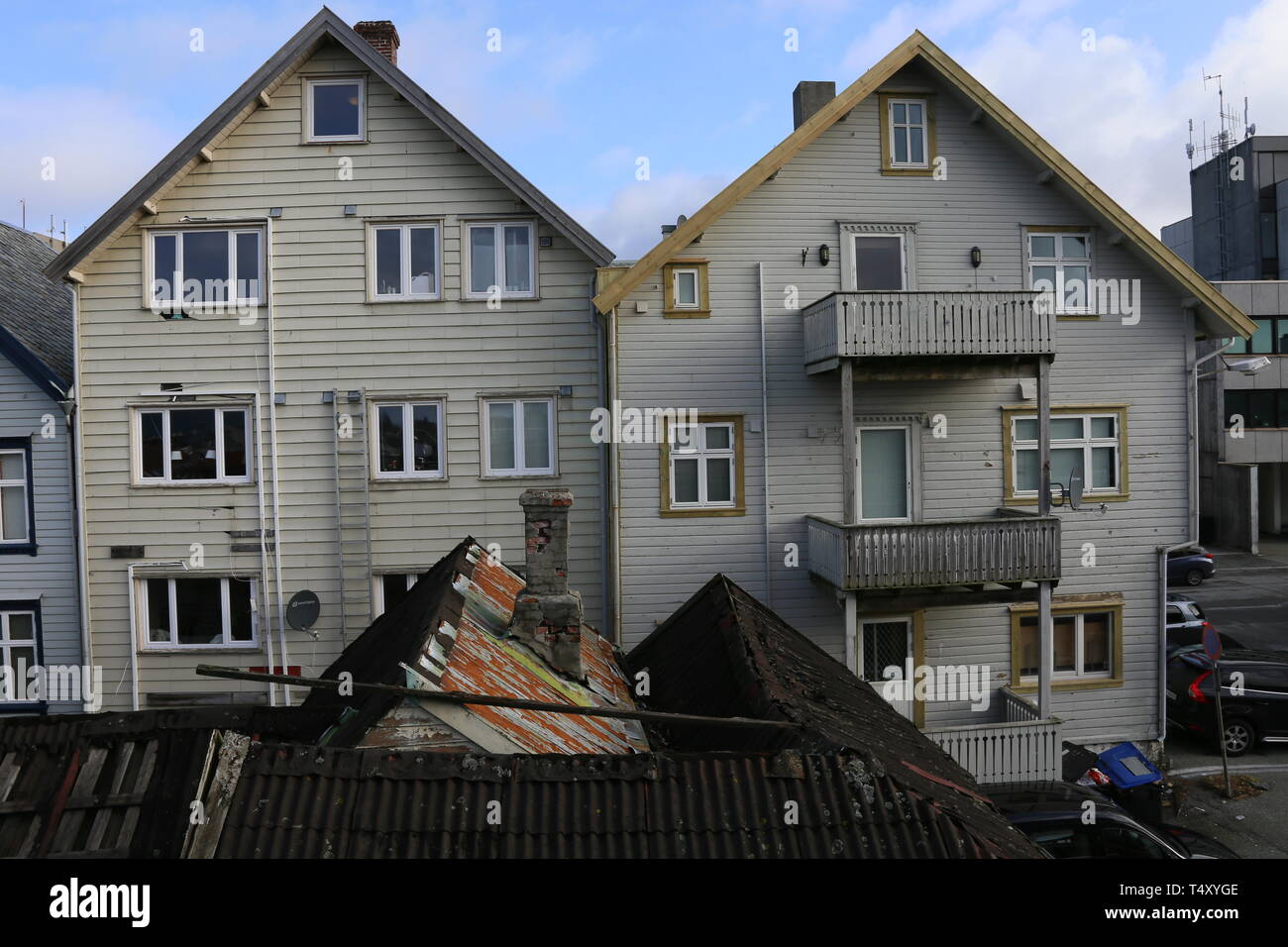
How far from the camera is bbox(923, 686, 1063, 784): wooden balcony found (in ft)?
45.0

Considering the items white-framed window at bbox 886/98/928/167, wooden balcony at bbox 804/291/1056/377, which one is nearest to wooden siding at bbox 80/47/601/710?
wooden balcony at bbox 804/291/1056/377

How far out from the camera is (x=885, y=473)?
1560cm

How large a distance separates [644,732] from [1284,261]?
1667 inches

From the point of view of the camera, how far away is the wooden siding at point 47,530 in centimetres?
1512

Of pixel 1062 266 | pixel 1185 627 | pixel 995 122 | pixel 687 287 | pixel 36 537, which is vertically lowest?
pixel 1185 627

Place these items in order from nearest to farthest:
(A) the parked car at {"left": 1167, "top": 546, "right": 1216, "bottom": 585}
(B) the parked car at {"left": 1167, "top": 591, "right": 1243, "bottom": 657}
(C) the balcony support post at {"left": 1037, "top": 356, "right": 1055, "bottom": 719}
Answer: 1. (C) the balcony support post at {"left": 1037, "top": 356, "right": 1055, "bottom": 719}
2. (B) the parked car at {"left": 1167, "top": 591, "right": 1243, "bottom": 657}
3. (A) the parked car at {"left": 1167, "top": 546, "right": 1216, "bottom": 585}

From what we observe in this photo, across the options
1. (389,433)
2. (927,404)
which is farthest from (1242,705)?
(389,433)

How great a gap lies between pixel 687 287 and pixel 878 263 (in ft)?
10.7

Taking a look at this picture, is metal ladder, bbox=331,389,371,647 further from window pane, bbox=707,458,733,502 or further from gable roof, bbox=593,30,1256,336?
window pane, bbox=707,458,733,502

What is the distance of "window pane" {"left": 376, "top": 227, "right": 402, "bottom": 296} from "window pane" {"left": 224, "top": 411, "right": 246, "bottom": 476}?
121 inches

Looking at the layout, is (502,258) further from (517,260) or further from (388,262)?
(388,262)

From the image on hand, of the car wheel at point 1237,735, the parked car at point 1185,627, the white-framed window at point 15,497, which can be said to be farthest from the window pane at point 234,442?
the parked car at point 1185,627
